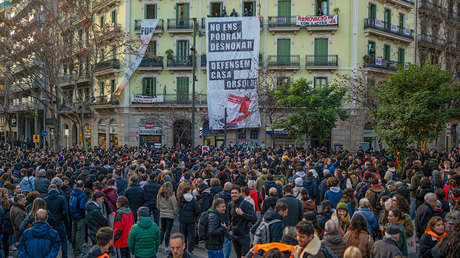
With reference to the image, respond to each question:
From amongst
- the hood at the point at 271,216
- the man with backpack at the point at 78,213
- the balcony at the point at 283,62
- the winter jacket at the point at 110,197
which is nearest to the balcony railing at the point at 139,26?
the balcony at the point at 283,62

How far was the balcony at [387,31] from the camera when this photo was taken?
109 feet

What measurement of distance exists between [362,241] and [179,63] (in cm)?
3096

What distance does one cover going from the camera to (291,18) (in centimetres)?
3381

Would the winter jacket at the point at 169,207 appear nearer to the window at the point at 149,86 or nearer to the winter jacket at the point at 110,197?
the winter jacket at the point at 110,197

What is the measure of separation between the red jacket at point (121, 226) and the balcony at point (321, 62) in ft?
92.3

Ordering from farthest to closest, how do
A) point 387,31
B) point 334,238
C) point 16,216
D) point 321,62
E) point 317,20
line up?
point 387,31
point 321,62
point 317,20
point 16,216
point 334,238

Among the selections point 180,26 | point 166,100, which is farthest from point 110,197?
point 180,26

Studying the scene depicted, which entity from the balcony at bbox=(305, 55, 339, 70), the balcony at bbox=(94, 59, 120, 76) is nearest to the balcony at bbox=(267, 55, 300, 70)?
the balcony at bbox=(305, 55, 339, 70)

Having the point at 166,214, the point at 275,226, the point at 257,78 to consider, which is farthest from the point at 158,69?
the point at 275,226

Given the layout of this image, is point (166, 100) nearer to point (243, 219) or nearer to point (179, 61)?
point (179, 61)

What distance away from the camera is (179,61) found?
35.2 m

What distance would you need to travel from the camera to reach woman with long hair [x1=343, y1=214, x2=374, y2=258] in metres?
5.61

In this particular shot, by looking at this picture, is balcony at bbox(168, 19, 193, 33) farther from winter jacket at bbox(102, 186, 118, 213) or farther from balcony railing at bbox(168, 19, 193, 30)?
winter jacket at bbox(102, 186, 118, 213)

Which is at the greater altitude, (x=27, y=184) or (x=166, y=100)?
(x=166, y=100)
